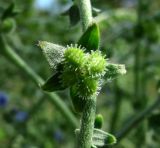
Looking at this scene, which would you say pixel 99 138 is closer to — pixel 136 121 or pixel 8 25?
pixel 136 121

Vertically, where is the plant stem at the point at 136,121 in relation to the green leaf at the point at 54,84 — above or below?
above

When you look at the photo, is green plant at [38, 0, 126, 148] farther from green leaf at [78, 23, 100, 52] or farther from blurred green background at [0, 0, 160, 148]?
blurred green background at [0, 0, 160, 148]

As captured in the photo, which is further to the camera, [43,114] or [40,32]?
[43,114]

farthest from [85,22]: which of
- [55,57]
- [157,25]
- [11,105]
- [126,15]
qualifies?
[11,105]

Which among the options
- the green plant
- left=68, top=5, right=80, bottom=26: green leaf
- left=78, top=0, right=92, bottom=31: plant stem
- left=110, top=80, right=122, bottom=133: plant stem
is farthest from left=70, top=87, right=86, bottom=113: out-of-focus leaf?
left=110, top=80, right=122, bottom=133: plant stem

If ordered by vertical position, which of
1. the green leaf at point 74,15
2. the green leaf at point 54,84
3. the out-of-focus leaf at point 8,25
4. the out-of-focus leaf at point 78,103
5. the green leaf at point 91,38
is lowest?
the out-of-focus leaf at point 78,103

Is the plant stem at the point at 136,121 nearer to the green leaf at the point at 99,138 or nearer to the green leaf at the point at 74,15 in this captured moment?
the green leaf at the point at 74,15

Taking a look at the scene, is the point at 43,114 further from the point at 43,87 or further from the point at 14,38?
the point at 43,87

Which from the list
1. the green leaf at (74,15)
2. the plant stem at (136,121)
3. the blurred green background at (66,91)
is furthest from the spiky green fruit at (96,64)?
the blurred green background at (66,91)
